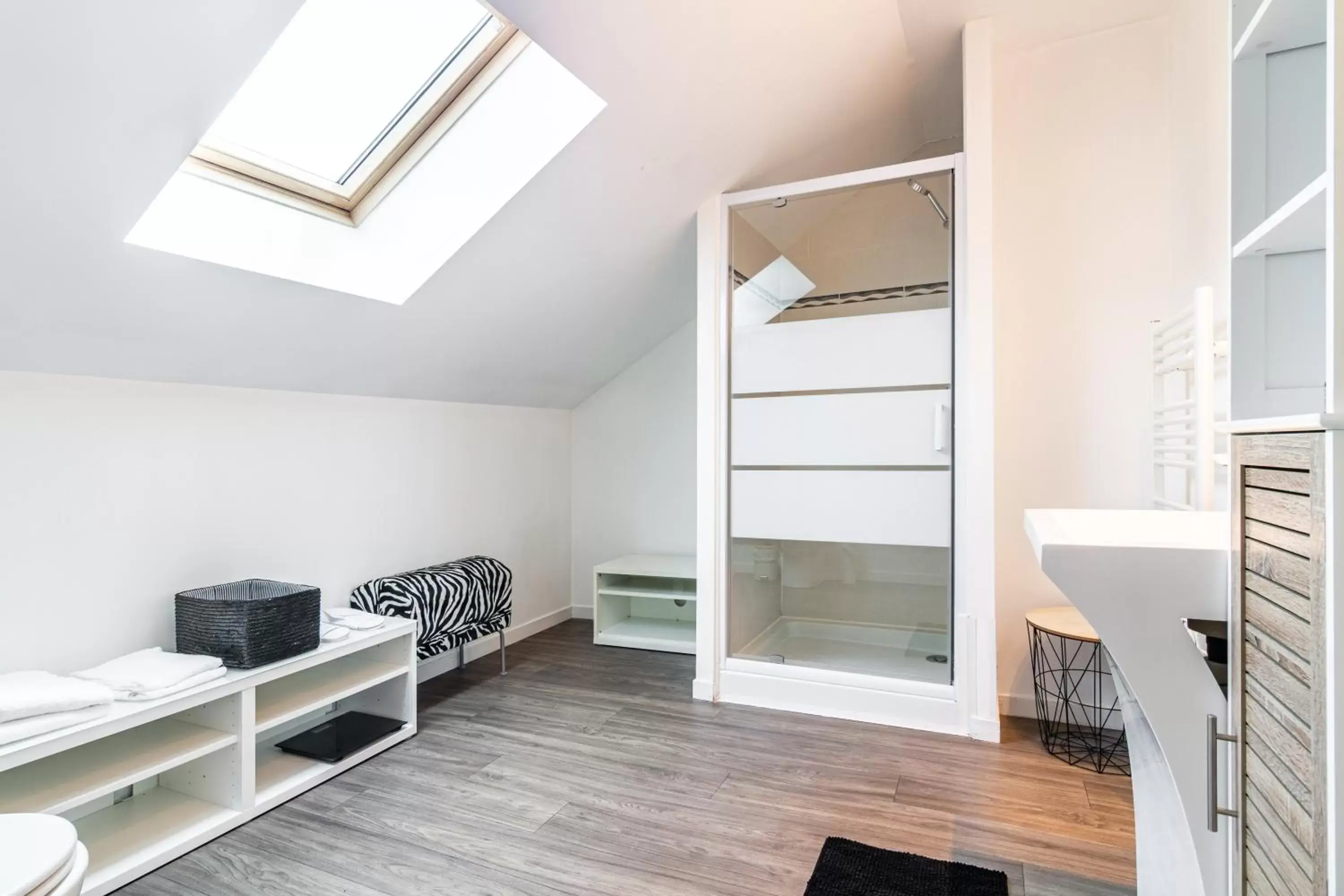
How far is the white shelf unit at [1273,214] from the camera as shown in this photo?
41.9 inches

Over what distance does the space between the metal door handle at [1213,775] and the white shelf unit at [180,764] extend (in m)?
2.34

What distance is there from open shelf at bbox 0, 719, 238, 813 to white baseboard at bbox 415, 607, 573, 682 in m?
0.85

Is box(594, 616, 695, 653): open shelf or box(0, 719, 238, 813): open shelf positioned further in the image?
box(594, 616, 695, 653): open shelf

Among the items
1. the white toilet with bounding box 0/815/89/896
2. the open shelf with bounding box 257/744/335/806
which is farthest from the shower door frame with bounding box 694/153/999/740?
the white toilet with bounding box 0/815/89/896

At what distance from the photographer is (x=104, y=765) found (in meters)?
1.84

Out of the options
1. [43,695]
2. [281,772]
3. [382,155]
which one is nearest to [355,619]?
[281,772]

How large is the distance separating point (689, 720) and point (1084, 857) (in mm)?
1434

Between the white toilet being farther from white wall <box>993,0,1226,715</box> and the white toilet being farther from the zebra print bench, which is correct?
white wall <box>993,0,1226,715</box>

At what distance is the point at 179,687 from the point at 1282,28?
9.03ft

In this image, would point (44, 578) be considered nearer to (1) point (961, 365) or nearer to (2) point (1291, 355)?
(2) point (1291, 355)

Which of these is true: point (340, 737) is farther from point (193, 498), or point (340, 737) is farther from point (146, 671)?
point (193, 498)

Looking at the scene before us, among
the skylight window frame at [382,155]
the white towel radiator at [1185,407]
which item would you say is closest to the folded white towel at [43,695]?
the skylight window frame at [382,155]

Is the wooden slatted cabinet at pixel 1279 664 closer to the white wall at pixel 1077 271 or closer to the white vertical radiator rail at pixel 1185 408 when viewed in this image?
the white vertical radiator rail at pixel 1185 408

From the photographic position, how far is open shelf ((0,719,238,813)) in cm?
167
